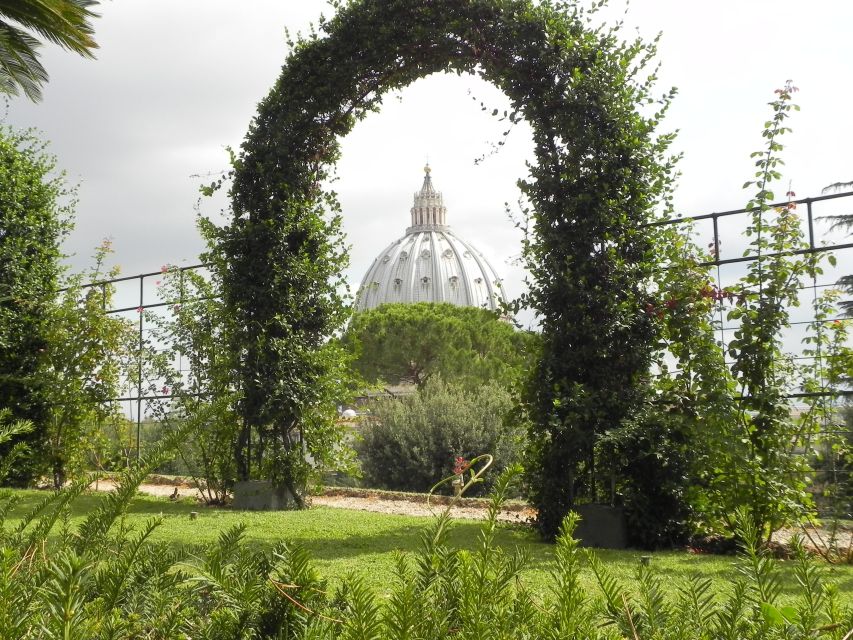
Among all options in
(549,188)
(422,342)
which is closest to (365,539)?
(549,188)

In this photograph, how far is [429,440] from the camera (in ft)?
40.5

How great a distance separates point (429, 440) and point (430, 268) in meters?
76.4

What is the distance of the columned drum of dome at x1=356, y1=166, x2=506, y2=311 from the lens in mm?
87312

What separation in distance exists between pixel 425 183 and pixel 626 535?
9128cm

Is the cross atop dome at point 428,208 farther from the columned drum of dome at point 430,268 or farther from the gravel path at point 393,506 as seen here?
the gravel path at point 393,506

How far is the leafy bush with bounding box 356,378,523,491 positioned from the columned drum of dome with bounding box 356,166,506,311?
7196cm

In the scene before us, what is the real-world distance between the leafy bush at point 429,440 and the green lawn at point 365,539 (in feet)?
15.4

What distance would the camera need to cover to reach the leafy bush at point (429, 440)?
12273 mm

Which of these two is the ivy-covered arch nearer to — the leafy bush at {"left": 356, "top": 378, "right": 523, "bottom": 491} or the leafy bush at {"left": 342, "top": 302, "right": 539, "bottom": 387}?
the leafy bush at {"left": 356, "top": 378, "right": 523, "bottom": 491}

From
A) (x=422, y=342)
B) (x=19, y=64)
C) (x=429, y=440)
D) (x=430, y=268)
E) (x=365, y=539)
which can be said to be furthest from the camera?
(x=430, y=268)

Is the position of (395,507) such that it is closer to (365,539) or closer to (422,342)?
(365,539)

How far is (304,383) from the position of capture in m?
7.64

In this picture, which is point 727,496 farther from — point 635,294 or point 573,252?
point 573,252

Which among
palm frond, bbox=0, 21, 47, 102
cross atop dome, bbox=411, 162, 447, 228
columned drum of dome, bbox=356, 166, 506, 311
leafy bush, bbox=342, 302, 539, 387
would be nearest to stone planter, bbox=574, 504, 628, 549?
palm frond, bbox=0, 21, 47, 102
